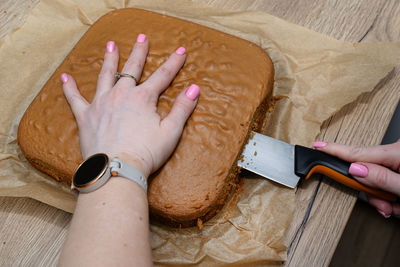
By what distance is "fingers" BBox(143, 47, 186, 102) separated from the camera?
2.77ft

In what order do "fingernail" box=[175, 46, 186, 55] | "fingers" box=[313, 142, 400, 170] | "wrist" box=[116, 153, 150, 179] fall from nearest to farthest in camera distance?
"wrist" box=[116, 153, 150, 179] → "fingers" box=[313, 142, 400, 170] → "fingernail" box=[175, 46, 186, 55]

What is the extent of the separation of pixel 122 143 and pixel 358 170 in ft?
1.94

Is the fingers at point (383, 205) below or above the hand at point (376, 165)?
below

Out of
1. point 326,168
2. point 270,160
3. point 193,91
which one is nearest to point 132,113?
point 193,91

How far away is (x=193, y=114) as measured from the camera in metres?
0.88

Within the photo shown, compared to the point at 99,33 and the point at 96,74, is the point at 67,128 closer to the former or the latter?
the point at 96,74

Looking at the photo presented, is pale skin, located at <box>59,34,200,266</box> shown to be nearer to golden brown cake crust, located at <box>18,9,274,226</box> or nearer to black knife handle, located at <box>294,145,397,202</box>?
golden brown cake crust, located at <box>18,9,274,226</box>

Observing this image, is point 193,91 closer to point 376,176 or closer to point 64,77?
point 64,77

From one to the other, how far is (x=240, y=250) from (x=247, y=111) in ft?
1.28

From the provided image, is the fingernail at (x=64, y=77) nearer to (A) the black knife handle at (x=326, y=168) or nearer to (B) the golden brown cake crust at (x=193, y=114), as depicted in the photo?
(B) the golden brown cake crust at (x=193, y=114)

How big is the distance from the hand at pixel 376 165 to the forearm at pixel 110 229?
525 mm

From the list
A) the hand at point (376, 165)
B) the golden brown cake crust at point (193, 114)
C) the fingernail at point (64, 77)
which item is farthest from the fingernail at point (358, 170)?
the fingernail at point (64, 77)

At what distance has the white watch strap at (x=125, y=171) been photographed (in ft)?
2.16

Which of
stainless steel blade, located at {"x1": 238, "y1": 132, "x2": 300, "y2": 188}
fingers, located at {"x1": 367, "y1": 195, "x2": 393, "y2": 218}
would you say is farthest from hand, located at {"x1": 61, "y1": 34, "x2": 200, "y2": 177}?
fingers, located at {"x1": 367, "y1": 195, "x2": 393, "y2": 218}
